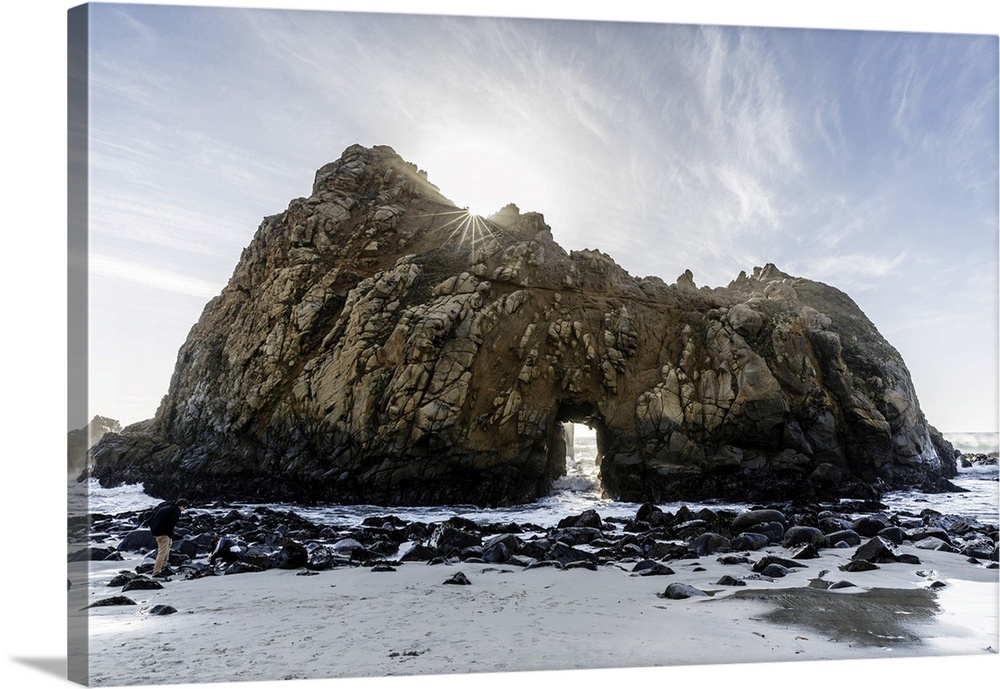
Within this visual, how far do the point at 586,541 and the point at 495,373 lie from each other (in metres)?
4.21

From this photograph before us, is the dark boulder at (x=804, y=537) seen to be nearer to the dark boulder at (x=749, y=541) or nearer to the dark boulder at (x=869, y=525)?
the dark boulder at (x=749, y=541)

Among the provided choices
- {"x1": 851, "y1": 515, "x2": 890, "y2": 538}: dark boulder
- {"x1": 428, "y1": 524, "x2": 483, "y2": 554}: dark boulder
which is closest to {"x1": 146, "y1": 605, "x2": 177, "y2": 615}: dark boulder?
{"x1": 428, "y1": 524, "x2": 483, "y2": 554}: dark boulder


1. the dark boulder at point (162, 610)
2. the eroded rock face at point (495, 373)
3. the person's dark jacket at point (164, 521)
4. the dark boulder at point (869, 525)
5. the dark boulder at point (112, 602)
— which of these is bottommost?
the dark boulder at point (869, 525)

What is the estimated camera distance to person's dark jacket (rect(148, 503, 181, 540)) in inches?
243

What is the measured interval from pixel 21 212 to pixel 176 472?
4556mm

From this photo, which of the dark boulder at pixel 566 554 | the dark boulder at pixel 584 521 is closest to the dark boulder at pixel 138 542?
the dark boulder at pixel 566 554

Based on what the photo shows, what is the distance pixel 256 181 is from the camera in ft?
23.3

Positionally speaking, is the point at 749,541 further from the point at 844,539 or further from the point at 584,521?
the point at 584,521

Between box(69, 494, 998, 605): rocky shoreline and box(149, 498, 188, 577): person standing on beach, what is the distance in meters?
0.08

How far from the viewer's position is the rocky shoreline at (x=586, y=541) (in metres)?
6.22

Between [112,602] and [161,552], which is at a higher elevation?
[161,552]

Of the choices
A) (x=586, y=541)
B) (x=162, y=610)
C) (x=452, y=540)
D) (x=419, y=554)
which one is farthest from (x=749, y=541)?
(x=162, y=610)

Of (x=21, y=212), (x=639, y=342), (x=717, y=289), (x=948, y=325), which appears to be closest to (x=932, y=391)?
(x=948, y=325)

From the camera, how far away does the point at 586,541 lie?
7242mm
